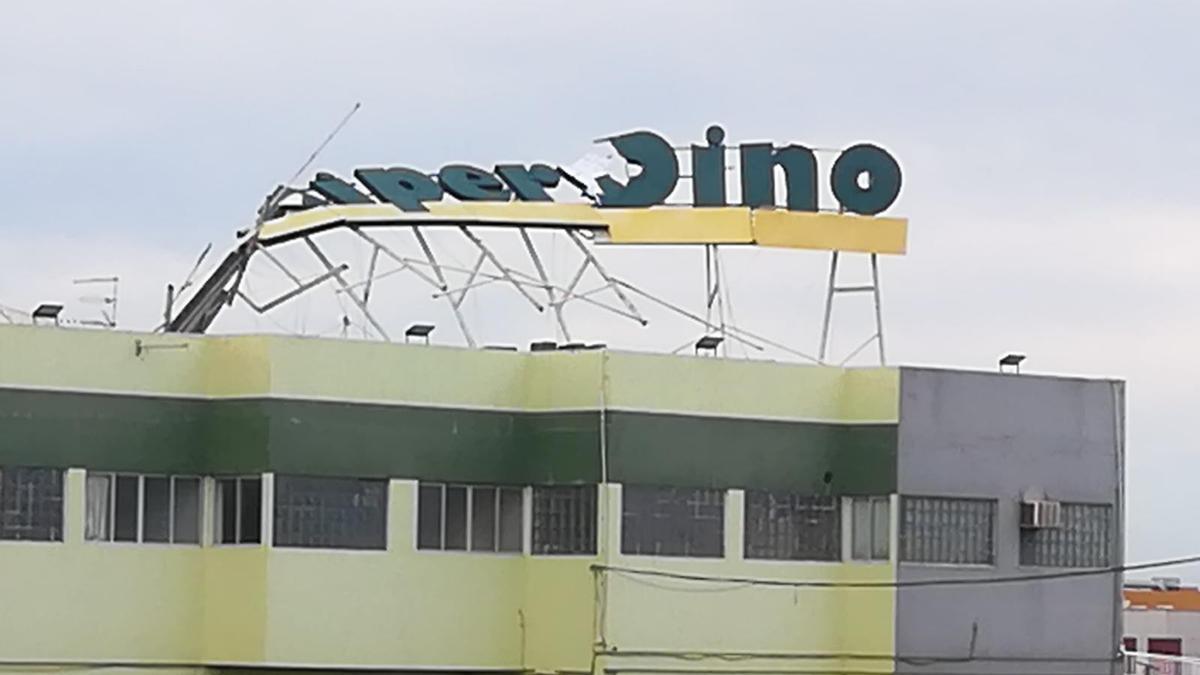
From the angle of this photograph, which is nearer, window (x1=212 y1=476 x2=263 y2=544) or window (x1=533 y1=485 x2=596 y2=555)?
window (x1=212 y1=476 x2=263 y2=544)

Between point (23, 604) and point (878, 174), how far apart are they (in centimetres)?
1663

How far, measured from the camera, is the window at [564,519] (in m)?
46.5

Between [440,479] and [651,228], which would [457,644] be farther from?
[651,228]

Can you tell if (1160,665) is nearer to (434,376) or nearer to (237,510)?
(434,376)

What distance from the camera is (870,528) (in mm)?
48438

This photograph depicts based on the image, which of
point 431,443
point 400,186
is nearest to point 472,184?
point 400,186

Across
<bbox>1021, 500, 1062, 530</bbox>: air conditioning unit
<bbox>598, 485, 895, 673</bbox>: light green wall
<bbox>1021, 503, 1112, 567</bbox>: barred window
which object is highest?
<bbox>1021, 500, 1062, 530</bbox>: air conditioning unit

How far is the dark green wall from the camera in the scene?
44375 millimetres

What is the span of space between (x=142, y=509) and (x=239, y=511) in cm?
145

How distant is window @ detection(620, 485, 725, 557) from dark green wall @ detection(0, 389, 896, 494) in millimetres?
247

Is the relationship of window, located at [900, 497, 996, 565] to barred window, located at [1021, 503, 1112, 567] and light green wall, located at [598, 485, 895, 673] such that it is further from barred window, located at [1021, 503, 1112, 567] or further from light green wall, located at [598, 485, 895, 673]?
barred window, located at [1021, 503, 1112, 567]

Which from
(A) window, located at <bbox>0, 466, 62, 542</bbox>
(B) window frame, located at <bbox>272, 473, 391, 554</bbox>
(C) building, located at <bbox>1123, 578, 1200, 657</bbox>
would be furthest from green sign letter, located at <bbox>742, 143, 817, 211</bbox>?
(C) building, located at <bbox>1123, 578, 1200, 657</bbox>

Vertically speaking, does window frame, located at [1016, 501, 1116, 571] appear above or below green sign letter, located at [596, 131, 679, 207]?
below

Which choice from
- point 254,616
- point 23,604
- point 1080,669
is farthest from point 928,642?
point 23,604
